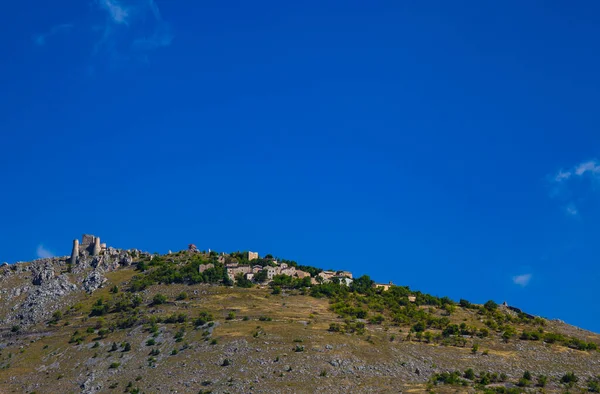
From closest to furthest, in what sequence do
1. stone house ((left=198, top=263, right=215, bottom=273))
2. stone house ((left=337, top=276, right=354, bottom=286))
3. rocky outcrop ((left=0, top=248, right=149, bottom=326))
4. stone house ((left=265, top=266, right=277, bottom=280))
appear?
rocky outcrop ((left=0, top=248, right=149, bottom=326)) → stone house ((left=198, top=263, right=215, bottom=273)) → stone house ((left=265, top=266, right=277, bottom=280)) → stone house ((left=337, top=276, right=354, bottom=286))

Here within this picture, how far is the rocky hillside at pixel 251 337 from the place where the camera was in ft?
326

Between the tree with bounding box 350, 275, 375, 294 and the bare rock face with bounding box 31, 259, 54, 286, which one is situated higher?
the tree with bounding box 350, 275, 375, 294

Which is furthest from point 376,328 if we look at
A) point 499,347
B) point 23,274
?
→ point 23,274

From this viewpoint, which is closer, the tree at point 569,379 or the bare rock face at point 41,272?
the tree at point 569,379

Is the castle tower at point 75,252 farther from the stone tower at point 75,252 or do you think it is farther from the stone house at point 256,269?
the stone house at point 256,269

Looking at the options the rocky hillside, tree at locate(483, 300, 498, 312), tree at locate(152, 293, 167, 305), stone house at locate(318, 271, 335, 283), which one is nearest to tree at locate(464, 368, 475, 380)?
the rocky hillside

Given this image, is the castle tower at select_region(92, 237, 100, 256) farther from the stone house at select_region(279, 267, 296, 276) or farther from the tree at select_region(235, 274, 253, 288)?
the stone house at select_region(279, 267, 296, 276)

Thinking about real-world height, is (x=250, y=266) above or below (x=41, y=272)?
above

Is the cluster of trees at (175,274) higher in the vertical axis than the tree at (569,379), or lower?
higher

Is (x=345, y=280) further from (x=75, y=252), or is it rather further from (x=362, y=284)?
(x=75, y=252)

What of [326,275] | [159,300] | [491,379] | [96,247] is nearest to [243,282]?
[159,300]

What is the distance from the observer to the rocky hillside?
99375mm

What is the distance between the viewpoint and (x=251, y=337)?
111m

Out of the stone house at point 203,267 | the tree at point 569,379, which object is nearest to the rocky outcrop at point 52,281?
the stone house at point 203,267
